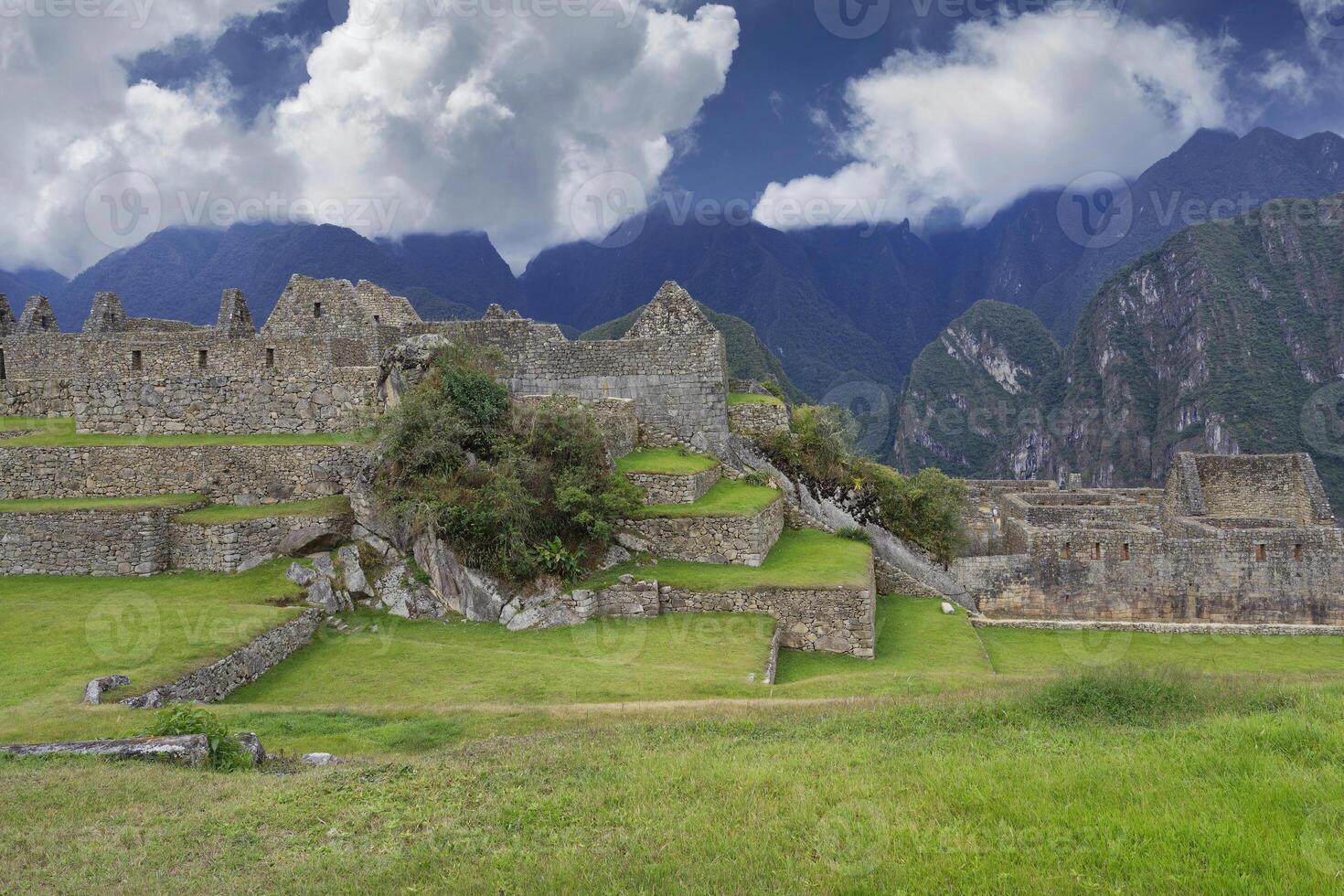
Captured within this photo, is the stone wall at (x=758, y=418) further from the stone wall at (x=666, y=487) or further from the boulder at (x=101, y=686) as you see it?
the boulder at (x=101, y=686)

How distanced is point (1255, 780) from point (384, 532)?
12.9 m

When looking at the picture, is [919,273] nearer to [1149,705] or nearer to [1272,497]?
[1272,497]

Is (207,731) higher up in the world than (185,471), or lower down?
lower down

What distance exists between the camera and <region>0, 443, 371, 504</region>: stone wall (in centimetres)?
1578

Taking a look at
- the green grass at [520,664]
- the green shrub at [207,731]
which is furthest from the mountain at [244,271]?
the green shrub at [207,731]

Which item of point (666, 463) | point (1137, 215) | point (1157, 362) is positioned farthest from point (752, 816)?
point (1137, 215)

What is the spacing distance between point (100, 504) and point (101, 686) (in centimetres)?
720

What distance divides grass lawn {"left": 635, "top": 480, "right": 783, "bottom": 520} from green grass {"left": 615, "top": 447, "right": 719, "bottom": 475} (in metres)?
0.60

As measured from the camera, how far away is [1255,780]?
538 cm

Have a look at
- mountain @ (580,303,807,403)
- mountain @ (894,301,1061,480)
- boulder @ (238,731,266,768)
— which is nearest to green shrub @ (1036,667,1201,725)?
boulder @ (238,731,266,768)

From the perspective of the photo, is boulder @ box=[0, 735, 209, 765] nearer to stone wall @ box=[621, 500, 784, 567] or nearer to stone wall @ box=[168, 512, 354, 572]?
stone wall @ box=[168, 512, 354, 572]

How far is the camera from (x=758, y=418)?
1969 centimetres

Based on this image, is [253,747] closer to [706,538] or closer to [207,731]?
A: [207,731]

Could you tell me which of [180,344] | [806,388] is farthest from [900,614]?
[806,388]
